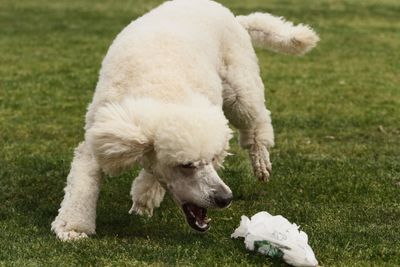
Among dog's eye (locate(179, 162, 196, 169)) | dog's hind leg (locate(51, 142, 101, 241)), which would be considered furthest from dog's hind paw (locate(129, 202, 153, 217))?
dog's eye (locate(179, 162, 196, 169))

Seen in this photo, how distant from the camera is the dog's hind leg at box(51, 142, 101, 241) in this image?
546 cm

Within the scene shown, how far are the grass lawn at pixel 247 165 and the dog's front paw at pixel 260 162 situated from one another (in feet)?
0.34

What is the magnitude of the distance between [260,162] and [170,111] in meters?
2.41

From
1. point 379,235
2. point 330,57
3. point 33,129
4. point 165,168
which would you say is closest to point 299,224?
point 379,235

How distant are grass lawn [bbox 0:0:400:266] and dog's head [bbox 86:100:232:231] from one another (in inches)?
15.4

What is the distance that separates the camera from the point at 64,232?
5434 millimetres

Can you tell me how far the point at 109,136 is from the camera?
4.94 m

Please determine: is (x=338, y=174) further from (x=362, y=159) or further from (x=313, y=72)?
(x=313, y=72)

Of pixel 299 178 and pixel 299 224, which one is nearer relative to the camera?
pixel 299 224

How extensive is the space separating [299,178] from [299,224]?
4.98 feet

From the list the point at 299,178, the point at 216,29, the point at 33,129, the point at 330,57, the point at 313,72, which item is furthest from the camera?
the point at 330,57

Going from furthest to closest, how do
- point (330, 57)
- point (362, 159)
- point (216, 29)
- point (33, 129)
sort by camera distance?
point (330, 57), point (33, 129), point (362, 159), point (216, 29)

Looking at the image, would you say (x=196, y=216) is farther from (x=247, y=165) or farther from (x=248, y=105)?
(x=247, y=165)

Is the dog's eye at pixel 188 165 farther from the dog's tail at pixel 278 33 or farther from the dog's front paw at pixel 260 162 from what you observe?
the dog's tail at pixel 278 33
